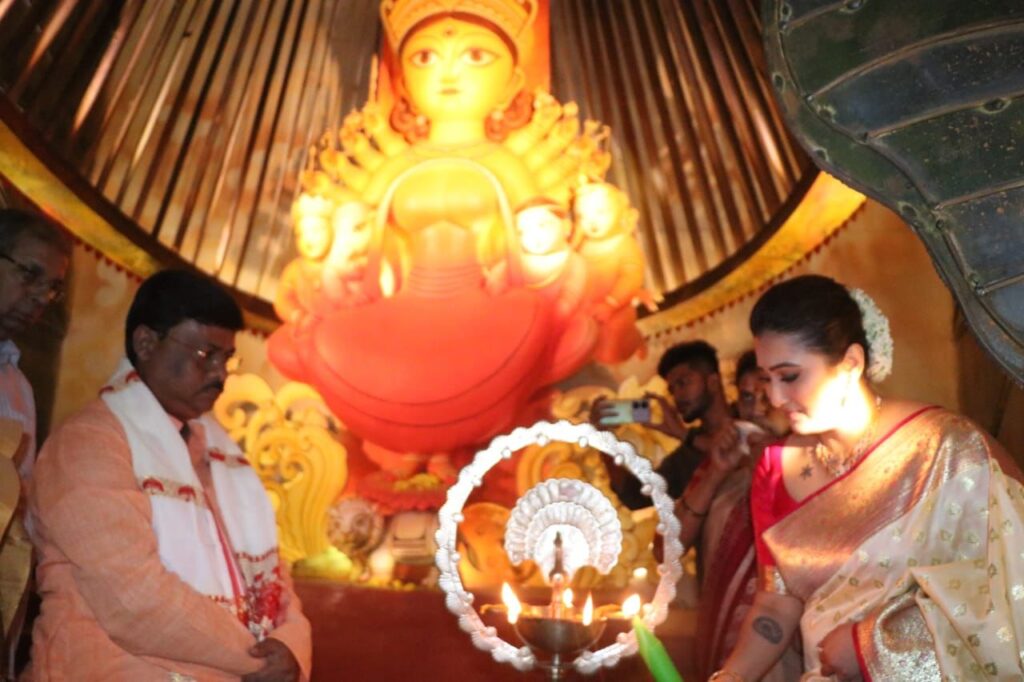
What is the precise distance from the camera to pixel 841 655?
1.55 meters

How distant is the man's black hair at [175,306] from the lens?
72.5 inches

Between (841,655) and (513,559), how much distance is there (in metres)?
0.52

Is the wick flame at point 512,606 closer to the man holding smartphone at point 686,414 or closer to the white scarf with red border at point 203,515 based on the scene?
the white scarf with red border at point 203,515

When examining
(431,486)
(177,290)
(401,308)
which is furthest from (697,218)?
(177,290)

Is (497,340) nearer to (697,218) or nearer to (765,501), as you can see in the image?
→ (697,218)

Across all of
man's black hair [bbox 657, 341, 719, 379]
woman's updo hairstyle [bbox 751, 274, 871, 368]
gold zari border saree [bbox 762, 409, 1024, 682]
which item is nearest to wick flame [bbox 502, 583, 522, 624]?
gold zari border saree [bbox 762, 409, 1024, 682]

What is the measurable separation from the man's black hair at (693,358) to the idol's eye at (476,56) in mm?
1406

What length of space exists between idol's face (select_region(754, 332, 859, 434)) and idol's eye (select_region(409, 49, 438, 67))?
90.1 inches

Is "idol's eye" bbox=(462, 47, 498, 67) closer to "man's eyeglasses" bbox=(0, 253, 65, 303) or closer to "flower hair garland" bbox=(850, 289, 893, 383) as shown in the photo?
"man's eyeglasses" bbox=(0, 253, 65, 303)

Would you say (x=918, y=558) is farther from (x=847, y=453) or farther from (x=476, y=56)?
(x=476, y=56)

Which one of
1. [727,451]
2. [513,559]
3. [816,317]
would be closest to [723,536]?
[727,451]

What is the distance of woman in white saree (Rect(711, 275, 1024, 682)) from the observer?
149 cm

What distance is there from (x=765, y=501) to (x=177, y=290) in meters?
1.15

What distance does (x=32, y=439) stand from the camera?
213 centimetres
